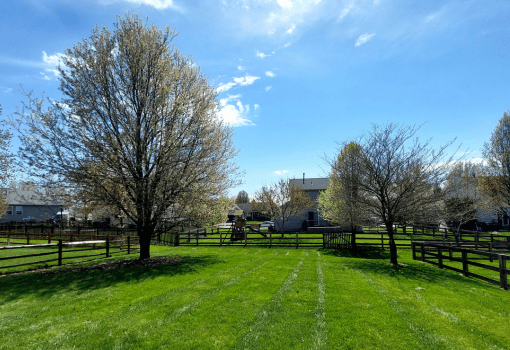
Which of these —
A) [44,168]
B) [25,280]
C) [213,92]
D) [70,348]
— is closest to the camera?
[70,348]

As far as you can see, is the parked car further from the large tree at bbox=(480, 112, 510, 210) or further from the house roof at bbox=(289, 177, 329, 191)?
the large tree at bbox=(480, 112, 510, 210)

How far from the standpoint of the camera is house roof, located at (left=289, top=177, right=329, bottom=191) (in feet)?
138

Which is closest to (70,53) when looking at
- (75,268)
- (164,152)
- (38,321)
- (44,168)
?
(44,168)

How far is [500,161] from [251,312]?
29499 millimetres

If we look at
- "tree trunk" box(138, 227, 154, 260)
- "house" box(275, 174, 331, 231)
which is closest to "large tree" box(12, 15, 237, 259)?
"tree trunk" box(138, 227, 154, 260)

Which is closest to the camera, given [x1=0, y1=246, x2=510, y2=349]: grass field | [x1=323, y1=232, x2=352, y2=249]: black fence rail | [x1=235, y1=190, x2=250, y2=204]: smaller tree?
[x1=0, y1=246, x2=510, y2=349]: grass field

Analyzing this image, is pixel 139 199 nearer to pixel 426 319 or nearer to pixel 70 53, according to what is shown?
pixel 70 53

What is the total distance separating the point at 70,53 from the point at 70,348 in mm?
13089

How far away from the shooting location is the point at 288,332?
5.29 metres

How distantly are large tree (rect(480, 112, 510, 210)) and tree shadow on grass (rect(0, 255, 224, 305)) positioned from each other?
90.9ft

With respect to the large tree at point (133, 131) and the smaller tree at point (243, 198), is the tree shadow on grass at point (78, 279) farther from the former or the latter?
the smaller tree at point (243, 198)

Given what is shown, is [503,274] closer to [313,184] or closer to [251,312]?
[251,312]

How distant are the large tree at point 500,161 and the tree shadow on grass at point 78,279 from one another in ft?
90.9

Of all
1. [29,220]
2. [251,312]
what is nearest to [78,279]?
[251,312]
